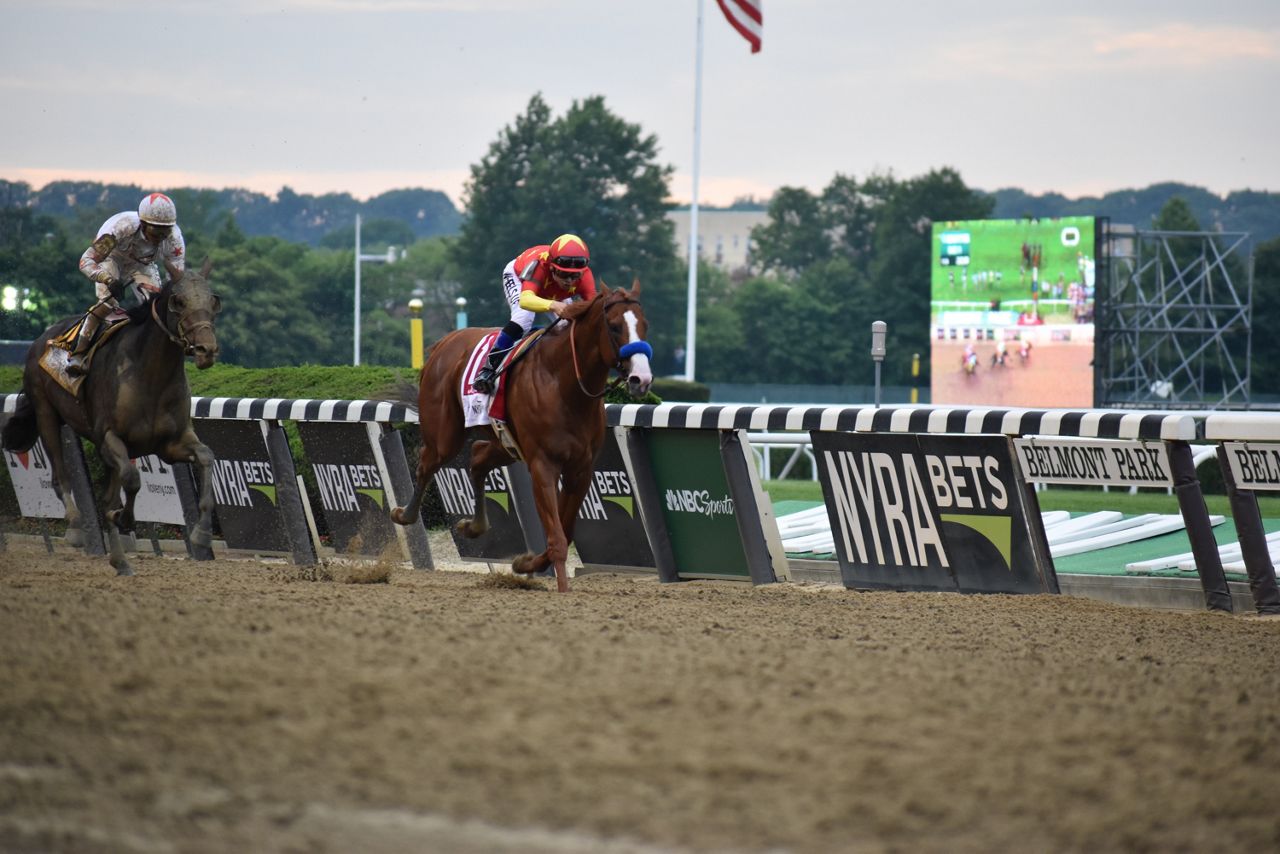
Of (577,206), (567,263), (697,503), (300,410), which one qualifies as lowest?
(697,503)

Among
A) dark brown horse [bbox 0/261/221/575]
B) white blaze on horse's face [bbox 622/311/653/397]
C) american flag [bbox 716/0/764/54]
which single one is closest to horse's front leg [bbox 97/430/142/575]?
dark brown horse [bbox 0/261/221/575]

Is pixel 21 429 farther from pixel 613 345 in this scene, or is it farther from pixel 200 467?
pixel 613 345

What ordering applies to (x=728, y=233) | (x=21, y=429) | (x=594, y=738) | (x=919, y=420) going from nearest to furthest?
(x=594, y=738) < (x=919, y=420) < (x=21, y=429) < (x=728, y=233)

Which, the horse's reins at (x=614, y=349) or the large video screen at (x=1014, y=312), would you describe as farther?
the large video screen at (x=1014, y=312)

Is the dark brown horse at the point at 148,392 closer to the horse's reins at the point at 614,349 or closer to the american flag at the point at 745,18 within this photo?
the horse's reins at the point at 614,349

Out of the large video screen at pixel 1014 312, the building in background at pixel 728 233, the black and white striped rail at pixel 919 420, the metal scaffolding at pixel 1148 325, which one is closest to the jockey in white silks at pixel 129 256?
the black and white striped rail at pixel 919 420

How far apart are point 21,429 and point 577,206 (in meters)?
59.1

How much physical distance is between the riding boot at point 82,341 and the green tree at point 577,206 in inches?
2224

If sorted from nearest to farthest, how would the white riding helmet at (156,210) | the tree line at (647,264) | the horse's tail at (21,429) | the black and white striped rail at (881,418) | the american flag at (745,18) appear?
the black and white striped rail at (881,418) → the white riding helmet at (156,210) → the horse's tail at (21,429) → the american flag at (745,18) → the tree line at (647,264)

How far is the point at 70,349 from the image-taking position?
9.91m

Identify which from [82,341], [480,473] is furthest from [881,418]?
[82,341]

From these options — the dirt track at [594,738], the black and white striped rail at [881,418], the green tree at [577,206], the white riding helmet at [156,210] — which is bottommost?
the dirt track at [594,738]

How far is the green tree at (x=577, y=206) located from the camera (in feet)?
224

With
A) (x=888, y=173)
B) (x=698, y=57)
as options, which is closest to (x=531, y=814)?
(x=698, y=57)
